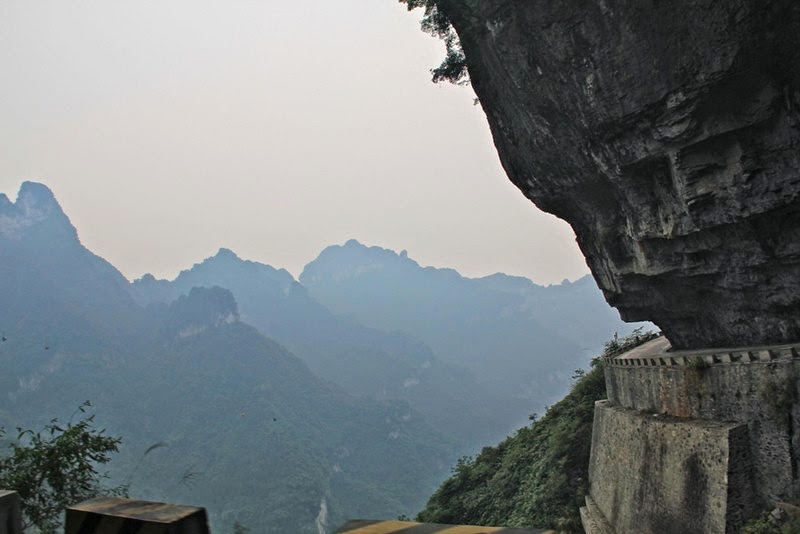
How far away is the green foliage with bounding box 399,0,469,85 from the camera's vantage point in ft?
78.6

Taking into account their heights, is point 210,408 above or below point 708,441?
above

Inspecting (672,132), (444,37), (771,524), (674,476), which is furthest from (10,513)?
(444,37)

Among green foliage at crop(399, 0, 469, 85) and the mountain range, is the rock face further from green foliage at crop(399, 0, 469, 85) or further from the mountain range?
the mountain range

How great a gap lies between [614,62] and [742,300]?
891 cm

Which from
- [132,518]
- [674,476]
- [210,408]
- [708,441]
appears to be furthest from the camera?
[210,408]

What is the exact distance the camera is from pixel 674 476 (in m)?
15.4

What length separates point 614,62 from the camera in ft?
53.8

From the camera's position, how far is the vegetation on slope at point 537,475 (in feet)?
87.5

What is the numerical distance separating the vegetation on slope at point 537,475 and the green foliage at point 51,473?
1833cm

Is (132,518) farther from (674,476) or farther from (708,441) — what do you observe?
(674,476)

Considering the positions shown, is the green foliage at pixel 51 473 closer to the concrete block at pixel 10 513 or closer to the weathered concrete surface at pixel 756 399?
the concrete block at pixel 10 513

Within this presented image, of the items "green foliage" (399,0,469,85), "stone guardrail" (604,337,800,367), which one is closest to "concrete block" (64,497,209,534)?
"stone guardrail" (604,337,800,367)

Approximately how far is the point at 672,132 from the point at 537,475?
21.8 meters

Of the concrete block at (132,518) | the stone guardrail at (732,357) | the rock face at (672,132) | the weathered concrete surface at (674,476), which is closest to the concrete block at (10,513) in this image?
the concrete block at (132,518)
